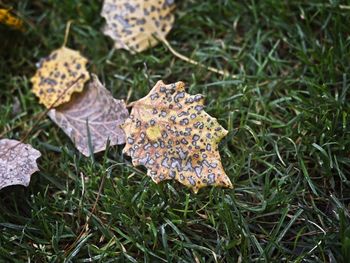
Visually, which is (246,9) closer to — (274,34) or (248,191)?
(274,34)

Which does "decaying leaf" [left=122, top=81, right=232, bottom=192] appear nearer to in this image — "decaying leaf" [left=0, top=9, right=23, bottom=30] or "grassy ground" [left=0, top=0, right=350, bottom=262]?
"grassy ground" [left=0, top=0, right=350, bottom=262]

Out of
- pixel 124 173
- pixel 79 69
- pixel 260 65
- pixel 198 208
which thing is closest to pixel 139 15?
pixel 79 69

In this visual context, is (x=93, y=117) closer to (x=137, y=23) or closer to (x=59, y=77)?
(x=59, y=77)

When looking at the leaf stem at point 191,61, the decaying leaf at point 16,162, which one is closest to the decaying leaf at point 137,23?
the leaf stem at point 191,61

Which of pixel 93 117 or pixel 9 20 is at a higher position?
pixel 9 20

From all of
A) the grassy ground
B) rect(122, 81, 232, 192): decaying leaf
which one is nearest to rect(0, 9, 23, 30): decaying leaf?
the grassy ground

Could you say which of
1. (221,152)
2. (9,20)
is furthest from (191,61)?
(9,20)
